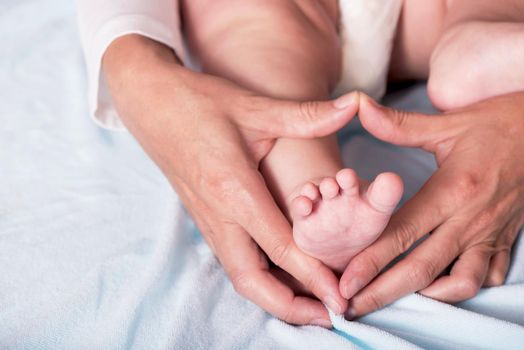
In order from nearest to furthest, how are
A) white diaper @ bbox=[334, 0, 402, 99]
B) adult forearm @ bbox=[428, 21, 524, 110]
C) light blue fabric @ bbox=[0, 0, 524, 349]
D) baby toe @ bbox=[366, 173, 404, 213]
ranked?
baby toe @ bbox=[366, 173, 404, 213] → light blue fabric @ bbox=[0, 0, 524, 349] → adult forearm @ bbox=[428, 21, 524, 110] → white diaper @ bbox=[334, 0, 402, 99]

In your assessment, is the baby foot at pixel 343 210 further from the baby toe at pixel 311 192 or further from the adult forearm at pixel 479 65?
the adult forearm at pixel 479 65

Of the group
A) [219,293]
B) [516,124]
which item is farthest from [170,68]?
[516,124]

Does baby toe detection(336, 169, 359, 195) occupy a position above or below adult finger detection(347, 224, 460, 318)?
above

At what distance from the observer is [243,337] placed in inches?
28.0

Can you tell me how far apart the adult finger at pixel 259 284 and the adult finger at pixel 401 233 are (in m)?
0.05

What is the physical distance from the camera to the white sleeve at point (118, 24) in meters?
0.91

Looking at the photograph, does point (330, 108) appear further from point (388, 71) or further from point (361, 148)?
point (388, 71)

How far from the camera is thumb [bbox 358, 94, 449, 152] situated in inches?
29.0

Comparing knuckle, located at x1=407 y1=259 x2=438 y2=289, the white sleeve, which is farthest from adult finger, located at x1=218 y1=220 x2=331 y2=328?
the white sleeve

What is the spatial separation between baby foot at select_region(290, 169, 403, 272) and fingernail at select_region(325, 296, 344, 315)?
55 mm

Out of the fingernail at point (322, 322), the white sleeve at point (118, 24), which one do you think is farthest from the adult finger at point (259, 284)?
the white sleeve at point (118, 24)

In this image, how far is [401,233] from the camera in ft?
2.39

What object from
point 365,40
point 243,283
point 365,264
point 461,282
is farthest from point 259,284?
point 365,40

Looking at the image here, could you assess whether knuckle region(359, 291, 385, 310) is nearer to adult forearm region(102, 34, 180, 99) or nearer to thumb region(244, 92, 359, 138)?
thumb region(244, 92, 359, 138)
